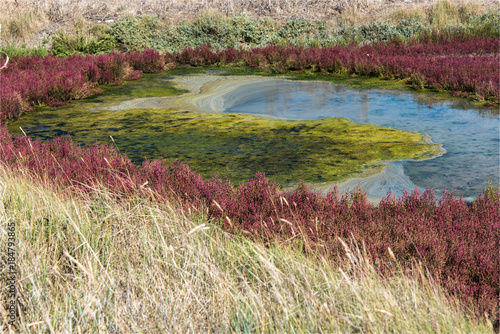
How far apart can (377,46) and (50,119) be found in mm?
10347

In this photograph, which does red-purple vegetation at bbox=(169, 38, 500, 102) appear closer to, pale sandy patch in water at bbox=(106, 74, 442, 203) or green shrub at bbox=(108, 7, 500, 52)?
green shrub at bbox=(108, 7, 500, 52)

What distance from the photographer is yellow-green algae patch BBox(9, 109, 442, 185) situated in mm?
5879

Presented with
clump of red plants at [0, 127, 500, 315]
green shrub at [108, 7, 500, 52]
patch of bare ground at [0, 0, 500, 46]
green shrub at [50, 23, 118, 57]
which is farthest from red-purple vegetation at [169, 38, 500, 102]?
clump of red plants at [0, 127, 500, 315]

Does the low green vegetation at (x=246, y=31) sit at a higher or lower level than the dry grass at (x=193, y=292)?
higher

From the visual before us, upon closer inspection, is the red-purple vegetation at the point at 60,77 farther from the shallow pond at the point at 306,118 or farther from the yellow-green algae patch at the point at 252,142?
the yellow-green algae patch at the point at 252,142

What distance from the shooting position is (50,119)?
351 inches

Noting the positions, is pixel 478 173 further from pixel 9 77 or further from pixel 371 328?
pixel 9 77

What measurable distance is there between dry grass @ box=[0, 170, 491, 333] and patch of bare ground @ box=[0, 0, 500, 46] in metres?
18.6

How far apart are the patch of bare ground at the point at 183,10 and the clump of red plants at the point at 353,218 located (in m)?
17.3

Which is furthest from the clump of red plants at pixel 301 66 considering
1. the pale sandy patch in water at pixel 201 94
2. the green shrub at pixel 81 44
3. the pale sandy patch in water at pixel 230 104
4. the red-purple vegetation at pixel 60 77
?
the green shrub at pixel 81 44

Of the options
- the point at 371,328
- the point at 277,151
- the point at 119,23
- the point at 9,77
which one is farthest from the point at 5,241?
the point at 119,23

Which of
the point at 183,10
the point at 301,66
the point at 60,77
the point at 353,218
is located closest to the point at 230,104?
the point at 60,77

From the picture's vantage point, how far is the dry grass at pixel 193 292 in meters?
2.36

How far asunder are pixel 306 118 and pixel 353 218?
16.1 feet
